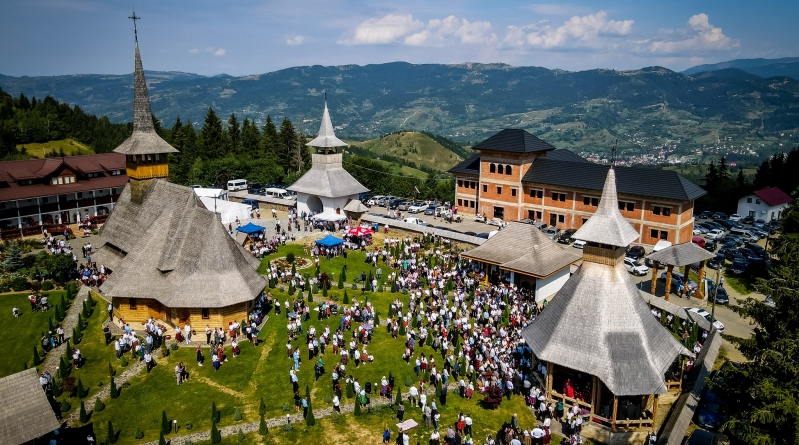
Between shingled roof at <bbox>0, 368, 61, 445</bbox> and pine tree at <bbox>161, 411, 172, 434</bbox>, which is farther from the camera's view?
pine tree at <bbox>161, 411, 172, 434</bbox>

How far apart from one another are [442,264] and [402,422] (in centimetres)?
2380

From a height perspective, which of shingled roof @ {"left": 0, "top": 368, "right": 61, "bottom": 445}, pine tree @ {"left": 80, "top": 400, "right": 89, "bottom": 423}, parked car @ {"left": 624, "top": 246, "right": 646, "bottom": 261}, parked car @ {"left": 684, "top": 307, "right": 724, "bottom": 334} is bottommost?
pine tree @ {"left": 80, "top": 400, "right": 89, "bottom": 423}

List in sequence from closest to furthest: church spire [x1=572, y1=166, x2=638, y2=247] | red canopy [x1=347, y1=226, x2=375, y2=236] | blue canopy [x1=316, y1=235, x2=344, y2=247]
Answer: church spire [x1=572, y1=166, x2=638, y2=247]
blue canopy [x1=316, y1=235, x2=344, y2=247]
red canopy [x1=347, y1=226, x2=375, y2=236]

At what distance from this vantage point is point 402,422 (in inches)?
1126

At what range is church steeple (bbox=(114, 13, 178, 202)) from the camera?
4550cm

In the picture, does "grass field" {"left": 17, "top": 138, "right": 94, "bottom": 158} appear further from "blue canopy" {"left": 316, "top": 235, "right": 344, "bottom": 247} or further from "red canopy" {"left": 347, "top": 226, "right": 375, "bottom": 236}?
"blue canopy" {"left": 316, "top": 235, "right": 344, "bottom": 247}

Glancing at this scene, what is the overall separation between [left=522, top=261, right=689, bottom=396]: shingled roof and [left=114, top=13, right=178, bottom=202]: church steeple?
109ft

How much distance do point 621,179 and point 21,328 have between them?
58.2m

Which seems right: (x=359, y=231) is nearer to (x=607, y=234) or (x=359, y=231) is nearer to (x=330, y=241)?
(x=330, y=241)

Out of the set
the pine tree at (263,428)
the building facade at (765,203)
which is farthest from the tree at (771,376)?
the building facade at (765,203)

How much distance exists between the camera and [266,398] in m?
31.2

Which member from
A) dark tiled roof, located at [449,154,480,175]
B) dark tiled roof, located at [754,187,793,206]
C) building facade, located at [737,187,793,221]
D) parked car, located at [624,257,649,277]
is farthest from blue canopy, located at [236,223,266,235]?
dark tiled roof, located at [754,187,793,206]

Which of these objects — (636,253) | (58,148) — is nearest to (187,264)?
(636,253)

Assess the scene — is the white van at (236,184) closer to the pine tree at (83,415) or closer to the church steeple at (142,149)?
the church steeple at (142,149)
